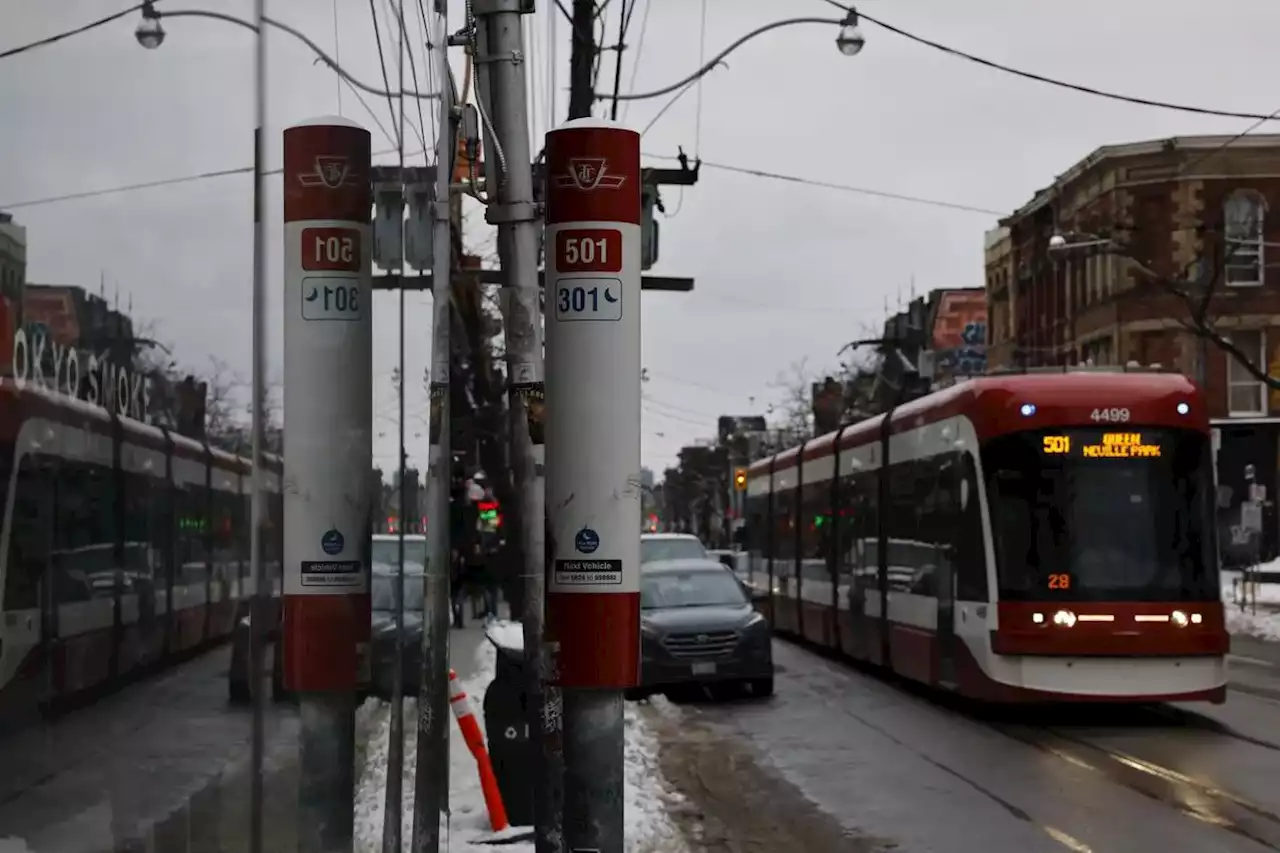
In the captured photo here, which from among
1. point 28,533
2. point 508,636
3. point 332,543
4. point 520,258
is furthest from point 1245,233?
point 28,533

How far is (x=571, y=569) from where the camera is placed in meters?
6.92

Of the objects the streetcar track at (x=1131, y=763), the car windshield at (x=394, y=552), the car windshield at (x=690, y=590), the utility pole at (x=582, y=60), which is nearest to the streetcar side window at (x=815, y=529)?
the car windshield at (x=690, y=590)

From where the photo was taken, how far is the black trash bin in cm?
997

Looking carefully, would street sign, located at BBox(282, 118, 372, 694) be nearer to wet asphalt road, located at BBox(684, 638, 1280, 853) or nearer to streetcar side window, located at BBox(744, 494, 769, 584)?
wet asphalt road, located at BBox(684, 638, 1280, 853)

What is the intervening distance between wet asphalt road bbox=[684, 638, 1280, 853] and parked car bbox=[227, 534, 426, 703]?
3.06m

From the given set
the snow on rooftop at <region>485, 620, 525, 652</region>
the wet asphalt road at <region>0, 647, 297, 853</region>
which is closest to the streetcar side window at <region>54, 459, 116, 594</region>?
the wet asphalt road at <region>0, 647, 297, 853</region>

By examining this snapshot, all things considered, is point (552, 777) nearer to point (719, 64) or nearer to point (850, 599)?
point (719, 64)

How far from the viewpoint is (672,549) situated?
2459cm

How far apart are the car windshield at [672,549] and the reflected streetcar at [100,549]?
1946cm

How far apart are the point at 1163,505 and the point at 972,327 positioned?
5902 cm

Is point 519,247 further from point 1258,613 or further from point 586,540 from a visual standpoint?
A: point 1258,613

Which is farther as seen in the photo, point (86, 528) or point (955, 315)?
point (955, 315)

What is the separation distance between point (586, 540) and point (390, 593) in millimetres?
1871

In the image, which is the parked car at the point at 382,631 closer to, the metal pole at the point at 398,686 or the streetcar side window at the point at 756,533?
the metal pole at the point at 398,686
